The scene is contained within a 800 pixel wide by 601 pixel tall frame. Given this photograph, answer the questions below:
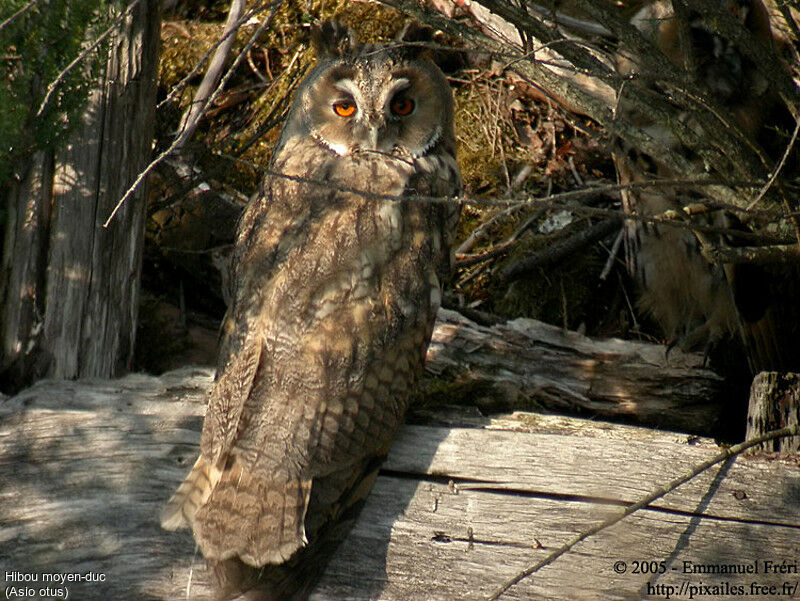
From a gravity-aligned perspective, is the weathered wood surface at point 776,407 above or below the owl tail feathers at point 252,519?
above

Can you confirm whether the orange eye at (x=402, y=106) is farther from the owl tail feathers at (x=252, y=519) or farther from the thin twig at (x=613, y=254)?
the thin twig at (x=613, y=254)

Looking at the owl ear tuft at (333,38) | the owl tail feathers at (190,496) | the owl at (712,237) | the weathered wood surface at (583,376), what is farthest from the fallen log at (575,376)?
the owl ear tuft at (333,38)

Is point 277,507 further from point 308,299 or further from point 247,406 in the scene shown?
point 308,299

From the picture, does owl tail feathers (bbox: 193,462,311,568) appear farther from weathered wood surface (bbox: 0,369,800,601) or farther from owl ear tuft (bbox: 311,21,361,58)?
owl ear tuft (bbox: 311,21,361,58)

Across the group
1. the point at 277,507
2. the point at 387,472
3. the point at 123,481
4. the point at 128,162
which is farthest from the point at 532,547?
the point at 128,162

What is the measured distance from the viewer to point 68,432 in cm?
248

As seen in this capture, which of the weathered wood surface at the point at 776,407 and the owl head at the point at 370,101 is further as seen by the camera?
the owl head at the point at 370,101

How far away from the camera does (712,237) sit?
260cm

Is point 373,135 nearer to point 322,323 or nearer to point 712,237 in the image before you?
point 322,323

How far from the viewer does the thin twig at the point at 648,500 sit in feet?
6.89

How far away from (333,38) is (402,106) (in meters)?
0.37

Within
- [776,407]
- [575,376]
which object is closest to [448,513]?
[776,407]

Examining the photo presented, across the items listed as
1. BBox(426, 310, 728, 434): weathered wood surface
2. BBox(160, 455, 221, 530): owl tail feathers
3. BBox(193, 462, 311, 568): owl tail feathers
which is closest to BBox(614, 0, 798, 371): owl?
BBox(426, 310, 728, 434): weathered wood surface

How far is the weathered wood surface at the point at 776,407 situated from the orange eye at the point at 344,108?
1526 millimetres
